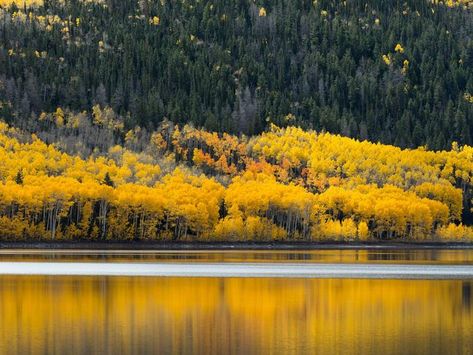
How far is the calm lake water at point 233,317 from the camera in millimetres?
57375

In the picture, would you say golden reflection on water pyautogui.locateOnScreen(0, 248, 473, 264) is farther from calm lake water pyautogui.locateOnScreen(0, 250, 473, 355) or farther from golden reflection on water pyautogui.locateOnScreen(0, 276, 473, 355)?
golden reflection on water pyautogui.locateOnScreen(0, 276, 473, 355)

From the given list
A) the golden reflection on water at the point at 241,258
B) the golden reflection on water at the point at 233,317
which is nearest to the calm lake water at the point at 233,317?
the golden reflection on water at the point at 233,317

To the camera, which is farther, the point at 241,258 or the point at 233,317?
the point at 241,258

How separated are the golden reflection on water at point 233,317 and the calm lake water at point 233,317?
0.17ft

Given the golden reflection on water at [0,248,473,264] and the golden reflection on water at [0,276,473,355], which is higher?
the golden reflection on water at [0,276,473,355]

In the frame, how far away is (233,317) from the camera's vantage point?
225ft

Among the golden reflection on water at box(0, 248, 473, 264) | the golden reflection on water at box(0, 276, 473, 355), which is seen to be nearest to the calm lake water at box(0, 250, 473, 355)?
the golden reflection on water at box(0, 276, 473, 355)

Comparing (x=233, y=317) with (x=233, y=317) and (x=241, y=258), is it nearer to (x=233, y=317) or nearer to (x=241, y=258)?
(x=233, y=317)

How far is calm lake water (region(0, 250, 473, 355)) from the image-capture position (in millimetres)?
57375

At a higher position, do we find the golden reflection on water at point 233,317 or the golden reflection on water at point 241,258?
the golden reflection on water at point 233,317

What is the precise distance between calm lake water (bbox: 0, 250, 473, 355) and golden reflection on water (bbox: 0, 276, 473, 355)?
0.17 feet

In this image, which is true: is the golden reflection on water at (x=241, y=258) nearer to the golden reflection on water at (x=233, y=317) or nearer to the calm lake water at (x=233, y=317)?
the calm lake water at (x=233, y=317)

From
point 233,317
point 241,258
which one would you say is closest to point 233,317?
point 233,317

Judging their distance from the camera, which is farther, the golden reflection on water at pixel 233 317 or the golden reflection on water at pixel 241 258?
the golden reflection on water at pixel 241 258
